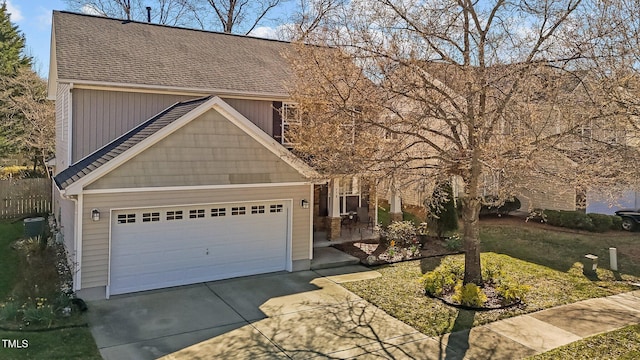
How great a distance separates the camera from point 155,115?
13.8 m

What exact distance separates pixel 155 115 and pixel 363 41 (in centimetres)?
708

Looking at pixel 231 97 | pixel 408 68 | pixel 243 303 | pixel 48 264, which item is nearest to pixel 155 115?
pixel 231 97

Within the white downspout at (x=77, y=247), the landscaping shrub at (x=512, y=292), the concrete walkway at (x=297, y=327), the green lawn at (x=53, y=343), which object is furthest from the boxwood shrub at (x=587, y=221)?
the green lawn at (x=53, y=343)

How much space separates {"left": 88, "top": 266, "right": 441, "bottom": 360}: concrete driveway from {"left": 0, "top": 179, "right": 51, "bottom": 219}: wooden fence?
12304mm

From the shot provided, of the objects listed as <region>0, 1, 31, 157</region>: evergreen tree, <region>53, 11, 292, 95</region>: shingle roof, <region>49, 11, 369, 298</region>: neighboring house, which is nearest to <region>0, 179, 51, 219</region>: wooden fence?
<region>49, 11, 369, 298</region>: neighboring house

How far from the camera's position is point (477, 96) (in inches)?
403

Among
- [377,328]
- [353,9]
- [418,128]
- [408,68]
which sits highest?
[353,9]

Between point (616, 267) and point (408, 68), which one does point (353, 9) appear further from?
point (616, 267)

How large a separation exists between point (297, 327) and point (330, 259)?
496 cm

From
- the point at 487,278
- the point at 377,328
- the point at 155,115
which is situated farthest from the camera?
the point at 155,115

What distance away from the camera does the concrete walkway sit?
8133 mm

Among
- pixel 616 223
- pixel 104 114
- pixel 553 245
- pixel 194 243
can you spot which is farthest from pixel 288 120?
pixel 616 223

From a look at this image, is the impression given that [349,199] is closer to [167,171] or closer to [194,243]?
[194,243]

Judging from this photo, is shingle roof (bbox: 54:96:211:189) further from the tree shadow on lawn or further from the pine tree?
the pine tree
